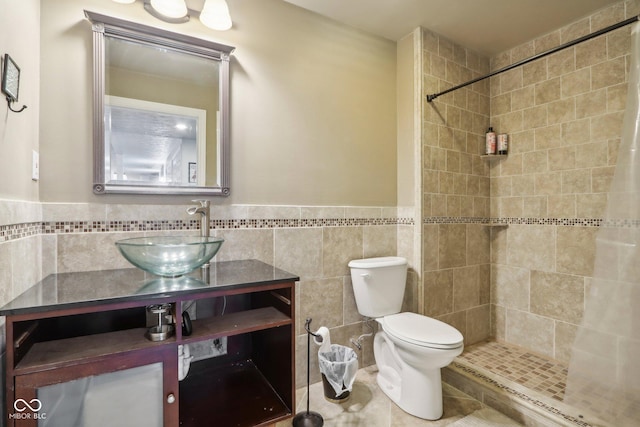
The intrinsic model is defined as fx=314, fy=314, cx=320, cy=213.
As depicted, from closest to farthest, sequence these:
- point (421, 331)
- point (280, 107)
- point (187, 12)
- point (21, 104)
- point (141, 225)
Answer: point (21, 104) < point (141, 225) < point (187, 12) < point (421, 331) < point (280, 107)

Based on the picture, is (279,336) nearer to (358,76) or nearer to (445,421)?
(445,421)

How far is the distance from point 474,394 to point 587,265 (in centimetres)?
114

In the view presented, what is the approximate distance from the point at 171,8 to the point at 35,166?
96 cm

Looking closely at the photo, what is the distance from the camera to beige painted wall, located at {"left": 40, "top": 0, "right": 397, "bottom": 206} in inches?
54.2

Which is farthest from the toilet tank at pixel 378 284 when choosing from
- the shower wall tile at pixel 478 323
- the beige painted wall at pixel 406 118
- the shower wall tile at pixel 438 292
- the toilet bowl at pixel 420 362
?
the shower wall tile at pixel 478 323

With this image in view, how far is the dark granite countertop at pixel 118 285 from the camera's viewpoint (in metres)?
0.96

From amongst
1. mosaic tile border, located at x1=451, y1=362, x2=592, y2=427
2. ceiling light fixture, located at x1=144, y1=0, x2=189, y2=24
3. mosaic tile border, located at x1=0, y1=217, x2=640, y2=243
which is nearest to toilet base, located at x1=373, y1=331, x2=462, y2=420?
mosaic tile border, located at x1=451, y1=362, x2=592, y2=427

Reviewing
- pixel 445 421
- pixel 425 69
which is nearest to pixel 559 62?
pixel 425 69

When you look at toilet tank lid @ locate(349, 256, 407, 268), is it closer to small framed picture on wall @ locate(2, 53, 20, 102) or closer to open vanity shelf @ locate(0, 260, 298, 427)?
open vanity shelf @ locate(0, 260, 298, 427)

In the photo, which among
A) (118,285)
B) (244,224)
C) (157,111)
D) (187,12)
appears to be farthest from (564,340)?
(187,12)

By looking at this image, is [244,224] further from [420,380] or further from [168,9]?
[420,380]

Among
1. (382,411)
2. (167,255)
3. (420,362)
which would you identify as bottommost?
(382,411)

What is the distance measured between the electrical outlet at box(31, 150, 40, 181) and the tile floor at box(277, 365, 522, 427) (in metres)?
1.61

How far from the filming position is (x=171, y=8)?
1.54 metres
